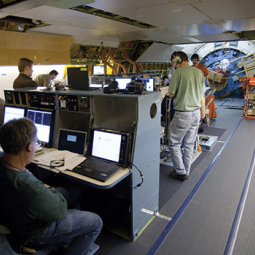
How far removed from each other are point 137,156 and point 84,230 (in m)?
0.78

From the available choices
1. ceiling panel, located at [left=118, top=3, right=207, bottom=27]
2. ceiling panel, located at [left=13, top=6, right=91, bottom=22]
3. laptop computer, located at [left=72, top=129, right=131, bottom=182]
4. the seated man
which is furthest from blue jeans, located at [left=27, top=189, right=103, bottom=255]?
ceiling panel, located at [left=118, top=3, right=207, bottom=27]

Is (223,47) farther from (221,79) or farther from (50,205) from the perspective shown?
(50,205)

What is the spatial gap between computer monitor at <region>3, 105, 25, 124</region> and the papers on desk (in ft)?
2.67

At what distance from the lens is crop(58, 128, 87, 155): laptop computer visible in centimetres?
232

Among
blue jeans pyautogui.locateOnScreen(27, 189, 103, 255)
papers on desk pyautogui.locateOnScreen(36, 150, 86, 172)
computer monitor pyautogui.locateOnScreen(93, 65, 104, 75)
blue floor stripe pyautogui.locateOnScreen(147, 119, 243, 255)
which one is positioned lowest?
blue floor stripe pyautogui.locateOnScreen(147, 119, 243, 255)

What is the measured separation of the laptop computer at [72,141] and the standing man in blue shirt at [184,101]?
1390 mm

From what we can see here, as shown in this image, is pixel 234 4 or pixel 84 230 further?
pixel 234 4

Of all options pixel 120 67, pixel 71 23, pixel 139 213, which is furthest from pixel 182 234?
pixel 120 67

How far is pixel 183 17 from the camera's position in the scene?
4281 mm

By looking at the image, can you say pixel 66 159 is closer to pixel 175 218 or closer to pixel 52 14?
pixel 175 218

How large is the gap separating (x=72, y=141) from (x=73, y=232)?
100 cm

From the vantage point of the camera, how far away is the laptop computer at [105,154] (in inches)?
75.8

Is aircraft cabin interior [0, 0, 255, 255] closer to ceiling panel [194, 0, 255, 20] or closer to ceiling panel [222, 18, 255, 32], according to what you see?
ceiling panel [194, 0, 255, 20]

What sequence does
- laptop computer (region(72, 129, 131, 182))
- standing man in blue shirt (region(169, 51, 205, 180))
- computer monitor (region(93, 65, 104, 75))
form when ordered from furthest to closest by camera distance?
computer monitor (region(93, 65, 104, 75)), standing man in blue shirt (region(169, 51, 205, 180)), laptop computer (region(72, 129, 131, 182))
